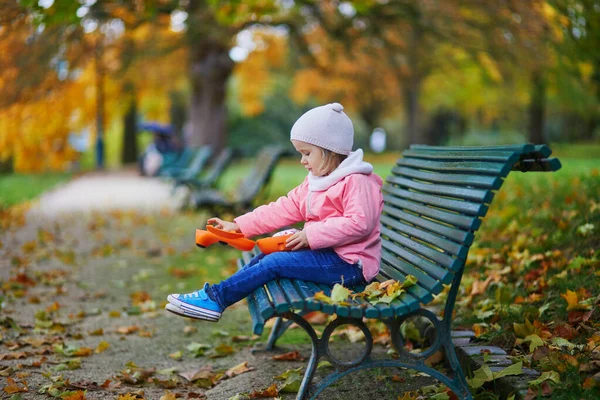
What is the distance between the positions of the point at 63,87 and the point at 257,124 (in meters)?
26.3

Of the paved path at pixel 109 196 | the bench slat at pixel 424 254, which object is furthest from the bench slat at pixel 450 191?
the paved path at pixel 109 196

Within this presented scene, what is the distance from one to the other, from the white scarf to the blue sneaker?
31.5 inches

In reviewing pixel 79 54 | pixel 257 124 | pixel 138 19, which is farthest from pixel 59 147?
pixel 257 124

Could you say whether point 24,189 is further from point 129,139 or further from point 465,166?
point 465,166

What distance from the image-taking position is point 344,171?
3609 mm

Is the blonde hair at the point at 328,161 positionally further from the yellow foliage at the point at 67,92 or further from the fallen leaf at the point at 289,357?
the yellow foliage at the point at 67,92

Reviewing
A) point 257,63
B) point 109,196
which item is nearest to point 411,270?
point 109,196

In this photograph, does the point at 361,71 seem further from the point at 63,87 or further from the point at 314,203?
the point at 314,203

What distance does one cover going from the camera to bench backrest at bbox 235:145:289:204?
8406 mm

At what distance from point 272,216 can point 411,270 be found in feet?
2.72

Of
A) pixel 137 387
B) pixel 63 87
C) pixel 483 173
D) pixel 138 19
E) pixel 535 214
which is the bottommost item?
pixel 137 387

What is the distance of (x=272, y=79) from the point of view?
39531mm

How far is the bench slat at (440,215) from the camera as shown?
10.5ft

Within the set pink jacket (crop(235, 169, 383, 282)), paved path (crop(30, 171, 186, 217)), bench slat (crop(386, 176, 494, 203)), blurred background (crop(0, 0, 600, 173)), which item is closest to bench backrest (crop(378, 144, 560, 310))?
bench slat (crop(386, 176, 494, 203))
